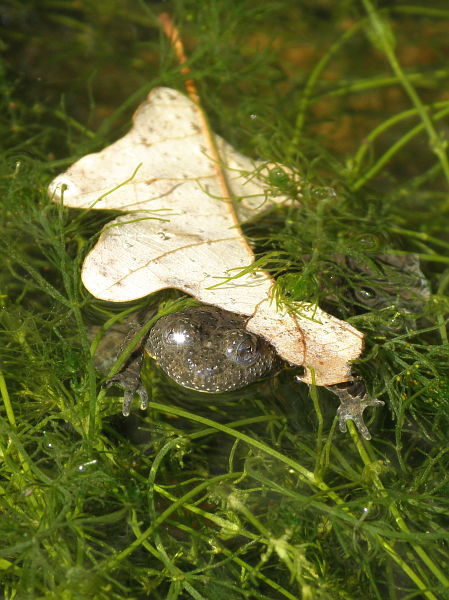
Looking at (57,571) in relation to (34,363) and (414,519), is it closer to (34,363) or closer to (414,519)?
(34,363)

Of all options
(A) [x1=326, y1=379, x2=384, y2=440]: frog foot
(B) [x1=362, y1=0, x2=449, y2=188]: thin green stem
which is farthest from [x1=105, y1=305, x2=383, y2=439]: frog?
(B) [x1=362, y1=0, x2=449, y2=188]: thin green stem

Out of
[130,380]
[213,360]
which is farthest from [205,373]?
[130,380]

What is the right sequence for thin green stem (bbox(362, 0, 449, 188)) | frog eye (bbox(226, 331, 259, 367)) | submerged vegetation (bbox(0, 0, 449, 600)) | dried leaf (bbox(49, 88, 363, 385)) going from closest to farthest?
submerged vegetation (bbox(0, 0, 449, 600)) → dried leaf (bbox(49, 88, 363, 385)) → frog eye (bbox(226, 331, 259, 367)) → thin green stem (bbox(362, 0, 449, 188))

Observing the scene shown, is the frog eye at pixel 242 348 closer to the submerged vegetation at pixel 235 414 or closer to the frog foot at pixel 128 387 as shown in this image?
the submerged vegetation at pixel 235 414

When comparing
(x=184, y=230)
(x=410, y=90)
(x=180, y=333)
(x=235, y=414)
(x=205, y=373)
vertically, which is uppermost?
(x=410, y=90)

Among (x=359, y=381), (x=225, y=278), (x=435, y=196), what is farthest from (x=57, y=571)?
(x=435, y=196)

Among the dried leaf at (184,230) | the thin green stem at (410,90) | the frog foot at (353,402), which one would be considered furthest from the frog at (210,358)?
the thin green stem at (410,90)

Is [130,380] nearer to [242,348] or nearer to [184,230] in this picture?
[242,348]

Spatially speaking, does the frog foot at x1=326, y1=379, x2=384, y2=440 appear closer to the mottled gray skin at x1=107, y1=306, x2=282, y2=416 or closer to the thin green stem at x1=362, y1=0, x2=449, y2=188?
the mottled gray skin at x1=107, y1=306, x2=282, y2=416

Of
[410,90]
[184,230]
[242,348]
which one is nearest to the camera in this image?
[242,348]
